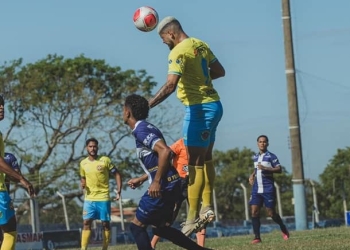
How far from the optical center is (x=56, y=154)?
41.2 m

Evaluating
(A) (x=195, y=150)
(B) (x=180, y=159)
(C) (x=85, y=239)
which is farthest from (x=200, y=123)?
(C) (x=85, y=239)

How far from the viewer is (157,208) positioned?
9.39 meters

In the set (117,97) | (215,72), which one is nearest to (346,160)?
(117,97)

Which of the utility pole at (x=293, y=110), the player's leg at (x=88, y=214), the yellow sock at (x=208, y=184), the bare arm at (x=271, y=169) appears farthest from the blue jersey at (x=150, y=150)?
the utility pole at (x=293, y=110)

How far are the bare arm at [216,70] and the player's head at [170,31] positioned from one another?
0.58m

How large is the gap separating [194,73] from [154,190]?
6.77ft

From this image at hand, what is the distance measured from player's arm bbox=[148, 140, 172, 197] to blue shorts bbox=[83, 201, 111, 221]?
323 inches

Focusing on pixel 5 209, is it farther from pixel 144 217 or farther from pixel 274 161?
pixel 274 161

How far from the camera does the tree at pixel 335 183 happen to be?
6525 cm

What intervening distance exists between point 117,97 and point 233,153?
3121 cm

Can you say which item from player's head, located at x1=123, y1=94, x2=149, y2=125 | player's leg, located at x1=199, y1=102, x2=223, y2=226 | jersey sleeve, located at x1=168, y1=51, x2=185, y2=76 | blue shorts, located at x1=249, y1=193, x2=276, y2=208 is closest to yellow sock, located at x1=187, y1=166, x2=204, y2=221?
player's leg, located at x1=199, y1=102, x2=223, y2=226

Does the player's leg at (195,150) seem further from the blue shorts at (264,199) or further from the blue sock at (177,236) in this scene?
the blue shorts at (264,199)

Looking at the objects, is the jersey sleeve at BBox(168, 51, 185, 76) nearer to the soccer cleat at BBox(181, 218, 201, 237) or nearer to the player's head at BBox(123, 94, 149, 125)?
the player's head at BBox(123, 94, 149, 125)

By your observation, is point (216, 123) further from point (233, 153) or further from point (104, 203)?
point (233, 153)
